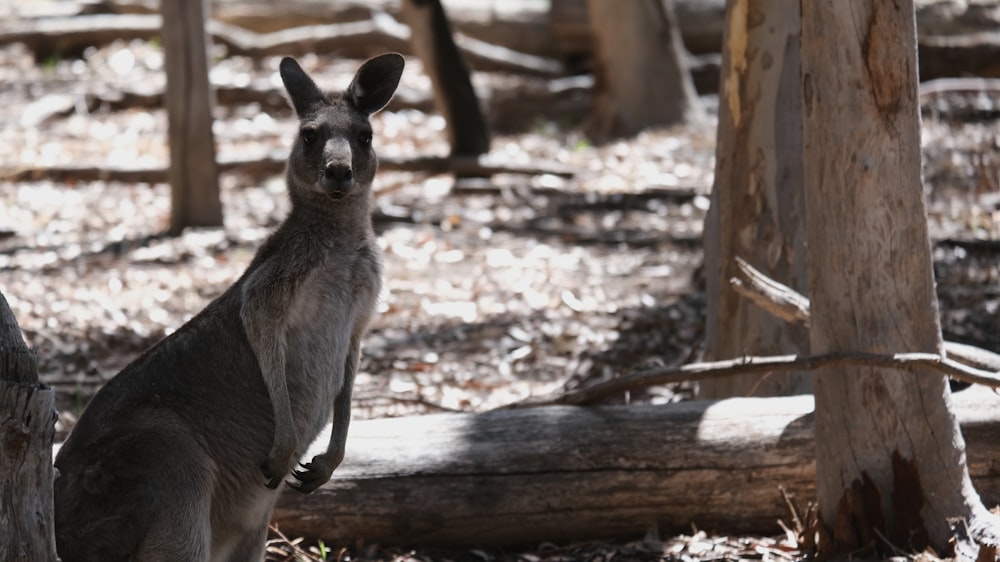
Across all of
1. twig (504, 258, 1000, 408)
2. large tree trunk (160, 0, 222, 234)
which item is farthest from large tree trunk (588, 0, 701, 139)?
twig (504, 258, 1000, 408)

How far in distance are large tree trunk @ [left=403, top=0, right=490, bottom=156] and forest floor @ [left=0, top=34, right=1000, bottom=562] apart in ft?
1.61

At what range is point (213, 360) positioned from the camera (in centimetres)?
351

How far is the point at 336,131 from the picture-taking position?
365 cm

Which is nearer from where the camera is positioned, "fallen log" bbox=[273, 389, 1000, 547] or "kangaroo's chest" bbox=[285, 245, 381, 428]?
"kangaroo's chest" bbox=[285, 245, 381, 428]

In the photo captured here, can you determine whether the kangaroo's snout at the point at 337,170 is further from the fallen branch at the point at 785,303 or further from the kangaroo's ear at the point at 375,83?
the fallen branch at the point at 785,303

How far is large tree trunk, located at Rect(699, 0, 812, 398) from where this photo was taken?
4773mm

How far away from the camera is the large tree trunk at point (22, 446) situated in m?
2.58

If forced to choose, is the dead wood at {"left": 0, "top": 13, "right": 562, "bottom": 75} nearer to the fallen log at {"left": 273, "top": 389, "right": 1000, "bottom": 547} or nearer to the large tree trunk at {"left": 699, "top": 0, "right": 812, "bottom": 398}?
the large tree trunk at {"left": 699, "top": 0, "right": 812, "bottom": 398}

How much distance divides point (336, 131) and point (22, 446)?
1418mm

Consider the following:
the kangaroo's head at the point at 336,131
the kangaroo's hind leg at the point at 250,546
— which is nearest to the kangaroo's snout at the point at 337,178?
the kangaroo's head at the point at 336,131

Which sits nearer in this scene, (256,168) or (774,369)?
(774,369)

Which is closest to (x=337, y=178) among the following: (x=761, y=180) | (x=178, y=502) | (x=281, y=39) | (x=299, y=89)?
(x=299, y=89)

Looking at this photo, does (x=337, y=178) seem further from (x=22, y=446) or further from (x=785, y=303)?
(x=785, y=303)

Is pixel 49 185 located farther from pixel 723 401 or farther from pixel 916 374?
pixel 916 374
